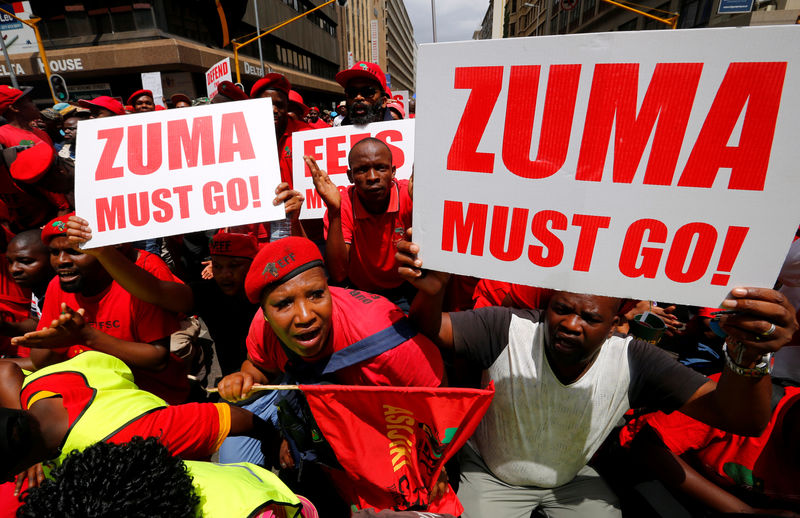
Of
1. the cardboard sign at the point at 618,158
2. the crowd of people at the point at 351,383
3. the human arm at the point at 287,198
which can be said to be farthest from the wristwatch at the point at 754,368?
the human arm at the point at 287,198

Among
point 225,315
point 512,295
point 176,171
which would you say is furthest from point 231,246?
point 512,295

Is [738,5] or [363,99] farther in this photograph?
[738,5]

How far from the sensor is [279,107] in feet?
12.3

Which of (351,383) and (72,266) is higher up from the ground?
(72,266)

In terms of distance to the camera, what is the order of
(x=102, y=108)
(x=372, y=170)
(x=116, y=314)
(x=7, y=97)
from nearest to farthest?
(x=116, y=314)
(x=372, y=170)
(x=7, y=97)
(x=102, y=108)

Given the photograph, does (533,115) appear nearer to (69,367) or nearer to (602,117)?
(602,117)

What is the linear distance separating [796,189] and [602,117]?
0.58 meters

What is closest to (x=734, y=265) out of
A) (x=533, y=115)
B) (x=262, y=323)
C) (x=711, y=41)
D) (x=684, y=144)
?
(x=684, y=144)

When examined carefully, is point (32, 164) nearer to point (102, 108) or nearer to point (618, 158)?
point (102, 108)

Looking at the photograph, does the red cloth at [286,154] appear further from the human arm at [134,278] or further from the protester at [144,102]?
the protester at [144,102]

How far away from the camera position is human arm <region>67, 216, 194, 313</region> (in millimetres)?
1849

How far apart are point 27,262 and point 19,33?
2217cm

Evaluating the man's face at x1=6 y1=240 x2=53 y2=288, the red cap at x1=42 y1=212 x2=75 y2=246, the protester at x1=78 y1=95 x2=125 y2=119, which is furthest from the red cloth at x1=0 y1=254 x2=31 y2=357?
the protester at x1=78 y1=95 x2=125 y2=119

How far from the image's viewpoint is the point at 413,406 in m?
1.60
